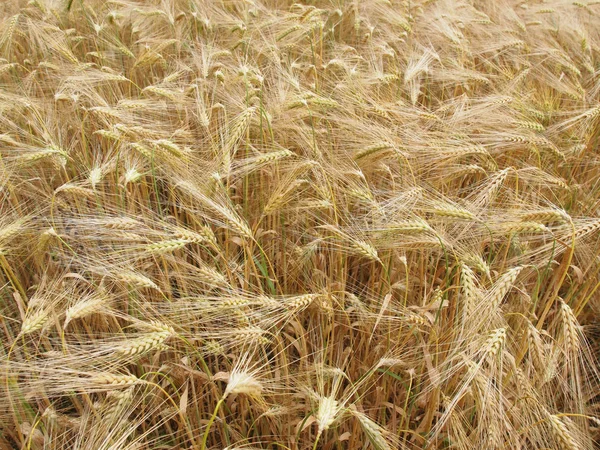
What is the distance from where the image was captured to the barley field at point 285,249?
4.09 ft

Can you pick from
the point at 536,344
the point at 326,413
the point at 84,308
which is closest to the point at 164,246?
the point at 84,308

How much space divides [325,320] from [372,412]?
30 centimetres

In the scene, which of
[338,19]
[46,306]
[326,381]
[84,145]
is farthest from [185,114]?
[338,19]

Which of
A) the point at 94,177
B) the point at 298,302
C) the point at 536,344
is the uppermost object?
the point at 94,177

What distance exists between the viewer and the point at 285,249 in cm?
178

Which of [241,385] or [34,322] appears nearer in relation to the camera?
[241,385]

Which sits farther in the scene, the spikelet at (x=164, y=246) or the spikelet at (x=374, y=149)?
the spikelet at (x=374, y=149)

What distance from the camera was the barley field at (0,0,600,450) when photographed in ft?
4.09

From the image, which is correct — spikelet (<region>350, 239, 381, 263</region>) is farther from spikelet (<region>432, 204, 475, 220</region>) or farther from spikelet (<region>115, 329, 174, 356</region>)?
spikelet (<region>115, 329, 174, 356</region>)

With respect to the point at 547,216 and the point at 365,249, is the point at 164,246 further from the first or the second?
the point at 547,216

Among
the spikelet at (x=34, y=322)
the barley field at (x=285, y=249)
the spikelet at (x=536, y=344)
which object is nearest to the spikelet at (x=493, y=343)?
the barley field at (x=285, y=249)

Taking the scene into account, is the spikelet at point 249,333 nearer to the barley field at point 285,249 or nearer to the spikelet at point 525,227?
the barley field at point 285,249

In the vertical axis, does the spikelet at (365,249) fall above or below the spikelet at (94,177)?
below

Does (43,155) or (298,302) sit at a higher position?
(43,155)
